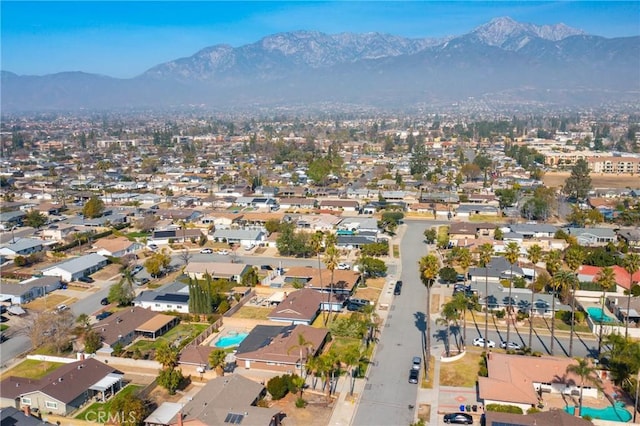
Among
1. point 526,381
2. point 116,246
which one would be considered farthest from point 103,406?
point 116,246

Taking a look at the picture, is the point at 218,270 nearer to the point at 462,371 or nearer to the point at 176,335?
the point at 176,335

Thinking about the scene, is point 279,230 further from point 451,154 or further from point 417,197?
point 451,154

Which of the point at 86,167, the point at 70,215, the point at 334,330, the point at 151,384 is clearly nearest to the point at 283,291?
the point at 334,330

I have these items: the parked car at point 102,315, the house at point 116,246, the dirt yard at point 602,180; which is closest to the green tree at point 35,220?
the house at point 116,246

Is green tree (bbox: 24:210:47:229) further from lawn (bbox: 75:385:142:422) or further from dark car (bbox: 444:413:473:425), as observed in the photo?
dark car (bbox: 444:413:473:425)

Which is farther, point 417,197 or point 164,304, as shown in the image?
point 417,197

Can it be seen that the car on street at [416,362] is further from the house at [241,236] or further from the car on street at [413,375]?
the house at [241,236]
